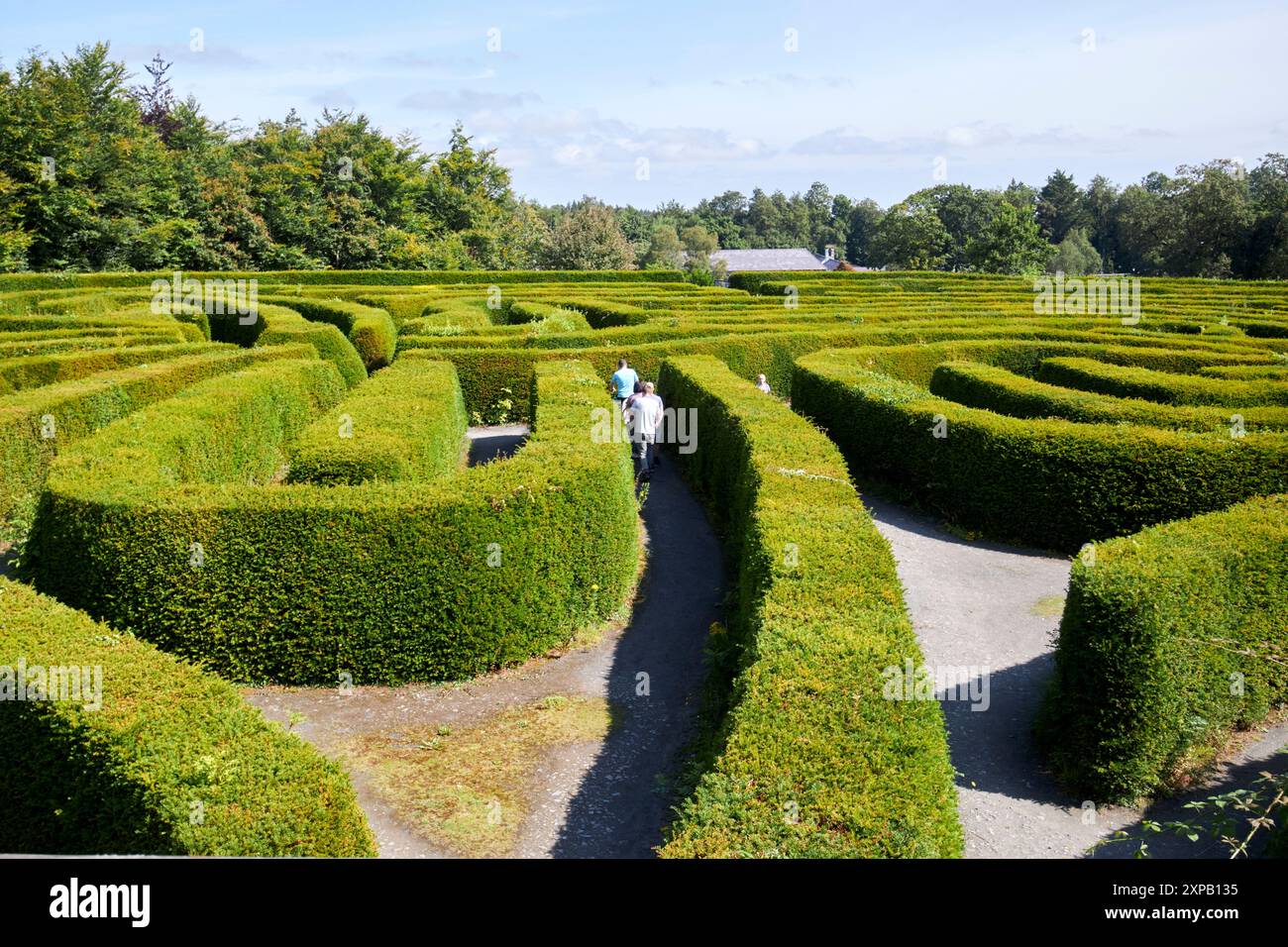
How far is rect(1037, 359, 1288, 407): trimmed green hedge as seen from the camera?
1662 cm

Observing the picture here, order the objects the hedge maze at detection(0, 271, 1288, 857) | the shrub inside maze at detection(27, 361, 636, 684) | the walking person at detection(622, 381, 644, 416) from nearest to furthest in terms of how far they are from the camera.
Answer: the hedge maze at detection(0, 271, 1288, 857) → the shrub inside maze at detection(27, 361, 636, 684) → the walking person at detection(622, 381, 644, 416)

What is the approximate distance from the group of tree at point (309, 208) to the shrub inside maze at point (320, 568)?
38.4 m

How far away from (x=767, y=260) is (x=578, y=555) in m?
92.7

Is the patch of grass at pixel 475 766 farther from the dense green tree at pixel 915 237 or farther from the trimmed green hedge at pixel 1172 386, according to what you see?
the dense green tree at pixel 915 237

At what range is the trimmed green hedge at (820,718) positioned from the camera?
4988mm

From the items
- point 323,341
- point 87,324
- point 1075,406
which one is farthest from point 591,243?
point 1075,406

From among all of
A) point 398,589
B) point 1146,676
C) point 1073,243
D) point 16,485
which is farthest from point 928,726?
point 1073,243

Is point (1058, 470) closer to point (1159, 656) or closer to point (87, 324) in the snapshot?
point (1159, 656)

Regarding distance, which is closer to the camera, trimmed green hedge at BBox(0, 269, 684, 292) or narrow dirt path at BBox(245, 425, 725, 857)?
narrow dirt path at BBox(245, 425, 725, 857)

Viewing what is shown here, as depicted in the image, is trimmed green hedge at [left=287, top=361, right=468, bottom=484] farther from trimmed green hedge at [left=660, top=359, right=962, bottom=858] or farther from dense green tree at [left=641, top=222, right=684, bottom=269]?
dense green tree at [left=641, top=222, right=684, bottom=269]

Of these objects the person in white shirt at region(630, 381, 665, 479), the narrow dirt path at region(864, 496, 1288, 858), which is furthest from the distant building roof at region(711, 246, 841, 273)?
the narrow dirt path at region(864, 496, 1288, 858)

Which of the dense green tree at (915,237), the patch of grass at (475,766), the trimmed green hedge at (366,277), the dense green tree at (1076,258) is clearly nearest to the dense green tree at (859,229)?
the dense green tree at (1076,258)

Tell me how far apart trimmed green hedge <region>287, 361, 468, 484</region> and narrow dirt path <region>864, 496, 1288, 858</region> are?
6440 millimetres
